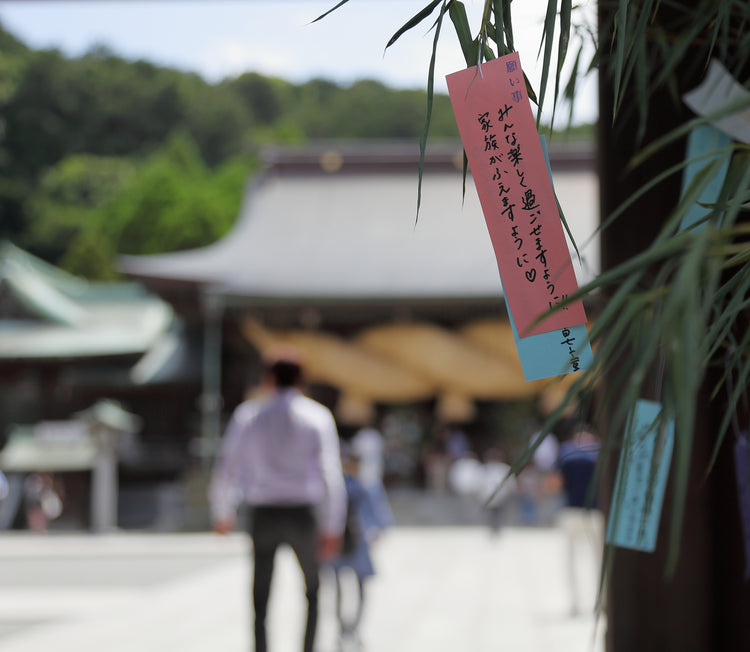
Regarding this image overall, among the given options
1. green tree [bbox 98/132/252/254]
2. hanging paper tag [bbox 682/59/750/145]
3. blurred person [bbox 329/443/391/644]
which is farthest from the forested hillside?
hanging paper tag [bbox 682/59/750/145]

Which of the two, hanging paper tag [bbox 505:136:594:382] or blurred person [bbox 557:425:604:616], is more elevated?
hanging paper tag [bbox 505:136:594:382]

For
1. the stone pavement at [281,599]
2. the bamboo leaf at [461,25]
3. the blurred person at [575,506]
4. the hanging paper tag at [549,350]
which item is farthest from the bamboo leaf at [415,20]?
the blurred person at [575,506]

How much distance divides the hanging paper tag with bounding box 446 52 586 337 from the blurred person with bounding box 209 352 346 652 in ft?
7.73

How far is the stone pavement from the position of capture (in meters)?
4.67

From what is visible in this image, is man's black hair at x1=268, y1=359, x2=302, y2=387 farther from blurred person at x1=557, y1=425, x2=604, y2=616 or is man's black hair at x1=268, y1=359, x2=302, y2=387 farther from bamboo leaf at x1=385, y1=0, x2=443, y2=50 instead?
bamboo leaf at x1=385, y1=0, x2=443, y2=50

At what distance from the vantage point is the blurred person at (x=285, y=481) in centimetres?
336

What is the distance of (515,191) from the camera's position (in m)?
1.19

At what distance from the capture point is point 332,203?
1588 cm

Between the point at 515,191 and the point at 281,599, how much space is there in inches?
215

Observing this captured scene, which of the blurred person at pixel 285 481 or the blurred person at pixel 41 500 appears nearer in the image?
the blurred person at pixel 285 481

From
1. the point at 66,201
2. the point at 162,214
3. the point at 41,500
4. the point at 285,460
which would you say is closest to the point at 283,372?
the point at 285,460

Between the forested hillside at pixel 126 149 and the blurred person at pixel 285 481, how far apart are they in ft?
68.9

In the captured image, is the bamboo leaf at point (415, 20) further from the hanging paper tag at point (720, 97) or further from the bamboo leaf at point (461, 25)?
the hanging paper tag at point (720, 97)

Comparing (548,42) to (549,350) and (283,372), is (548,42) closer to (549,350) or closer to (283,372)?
(549,350)
